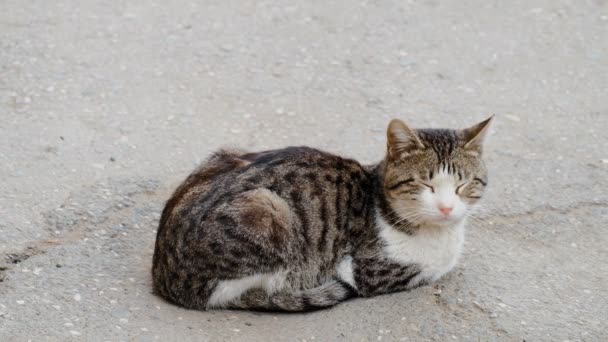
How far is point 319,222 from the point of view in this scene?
4566 millimetres

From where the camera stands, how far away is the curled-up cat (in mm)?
4355

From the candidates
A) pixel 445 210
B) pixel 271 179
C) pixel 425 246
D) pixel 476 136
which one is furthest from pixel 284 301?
pixel 476 136

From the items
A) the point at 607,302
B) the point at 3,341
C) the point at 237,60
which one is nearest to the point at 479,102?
the point at 237,60

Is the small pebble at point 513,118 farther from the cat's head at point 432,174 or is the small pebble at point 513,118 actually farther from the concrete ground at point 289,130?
the cat's head at point 432,174

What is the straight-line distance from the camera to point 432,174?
448 cm

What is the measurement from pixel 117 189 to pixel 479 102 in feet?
8.98

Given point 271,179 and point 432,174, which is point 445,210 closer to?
point 432,174

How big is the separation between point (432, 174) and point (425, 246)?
396 mm

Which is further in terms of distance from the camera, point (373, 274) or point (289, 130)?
point (289, 130)

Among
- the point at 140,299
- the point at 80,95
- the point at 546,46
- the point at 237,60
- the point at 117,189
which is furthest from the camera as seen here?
the point at 546,46

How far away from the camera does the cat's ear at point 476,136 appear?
15.0 ft

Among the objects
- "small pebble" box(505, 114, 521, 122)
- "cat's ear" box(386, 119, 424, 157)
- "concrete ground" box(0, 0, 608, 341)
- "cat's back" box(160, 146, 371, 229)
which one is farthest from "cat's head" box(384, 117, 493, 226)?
"small pebble" box(505, 114, 521, 122)

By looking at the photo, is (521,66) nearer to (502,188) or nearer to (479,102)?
(479,102)

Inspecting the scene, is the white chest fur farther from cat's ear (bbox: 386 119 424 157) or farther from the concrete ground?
cat's ear (bbox: 386 119 424 157)
